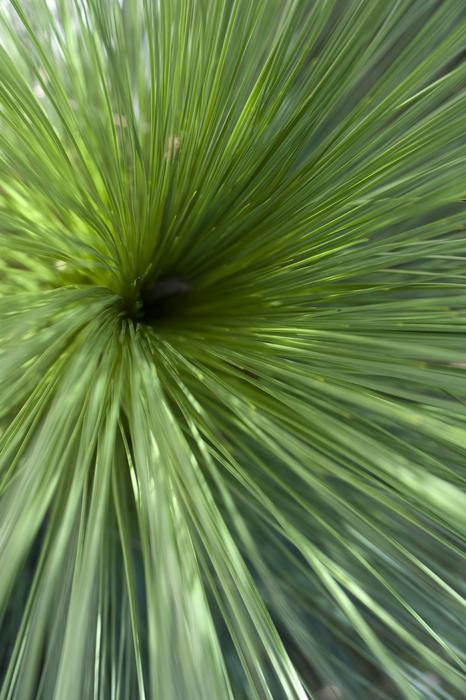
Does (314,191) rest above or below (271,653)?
above

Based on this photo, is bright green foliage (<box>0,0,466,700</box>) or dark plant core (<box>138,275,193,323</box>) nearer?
bright green foliage (<box>0,0,466,700</box>)

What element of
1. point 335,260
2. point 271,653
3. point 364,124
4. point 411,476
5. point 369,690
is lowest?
point 369,690

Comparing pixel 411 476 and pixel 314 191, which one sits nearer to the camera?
pixel 411 476

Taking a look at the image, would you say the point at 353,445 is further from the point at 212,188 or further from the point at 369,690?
the point at 369,690

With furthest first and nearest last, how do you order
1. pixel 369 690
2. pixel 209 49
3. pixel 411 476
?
pixel 369 690 < pixel 209 49 < pixel 411 476

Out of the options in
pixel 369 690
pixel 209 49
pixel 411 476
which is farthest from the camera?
pixel 369 690

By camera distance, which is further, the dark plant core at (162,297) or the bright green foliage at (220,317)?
the dark plant core at (162,297)

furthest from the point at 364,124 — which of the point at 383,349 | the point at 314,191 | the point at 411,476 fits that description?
the point at 411,476
